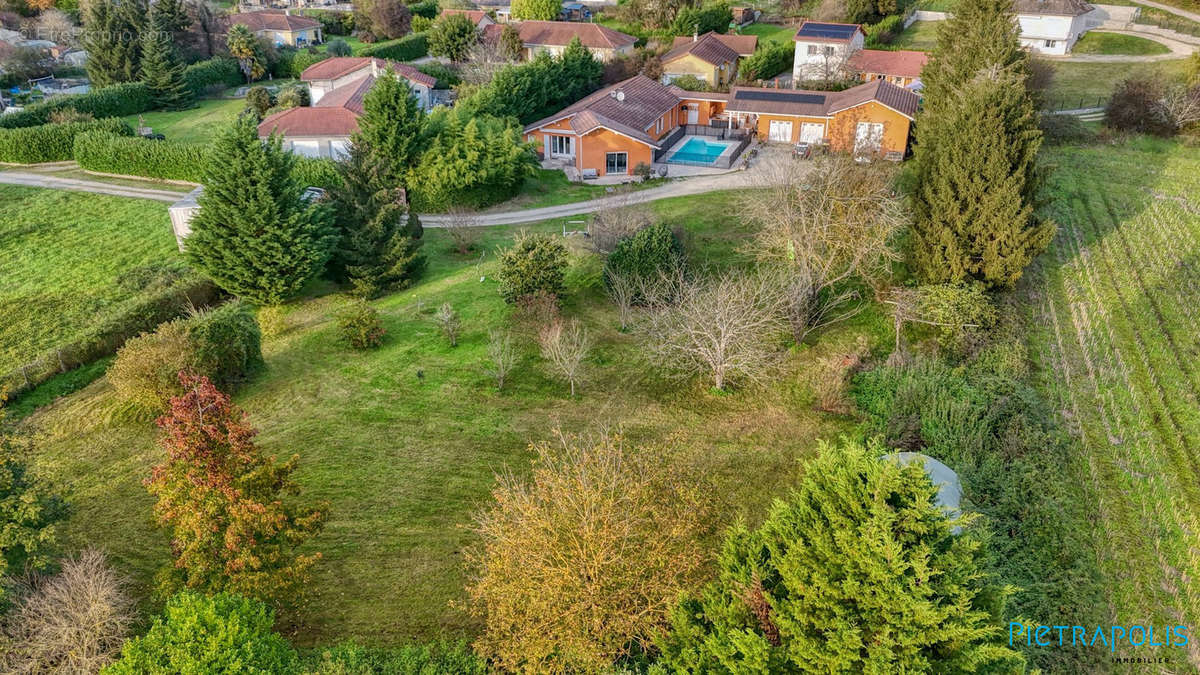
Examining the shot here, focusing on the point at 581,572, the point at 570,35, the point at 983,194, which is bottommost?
the point at 581,572

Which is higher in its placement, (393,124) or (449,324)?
(393,124)

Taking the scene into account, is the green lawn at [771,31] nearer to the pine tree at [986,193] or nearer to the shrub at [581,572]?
the pine tree at [986,193]

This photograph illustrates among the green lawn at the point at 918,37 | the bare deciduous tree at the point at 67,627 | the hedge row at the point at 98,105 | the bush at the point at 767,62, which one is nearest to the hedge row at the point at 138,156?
the hedge row at the point at 98,105

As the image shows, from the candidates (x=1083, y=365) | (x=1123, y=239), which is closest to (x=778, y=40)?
(x=1123, y=239)

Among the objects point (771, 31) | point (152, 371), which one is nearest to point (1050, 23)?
point (771, 31)

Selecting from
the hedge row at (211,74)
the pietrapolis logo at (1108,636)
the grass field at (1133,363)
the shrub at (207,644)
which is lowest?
the pietrapolis logo at (1108,636)

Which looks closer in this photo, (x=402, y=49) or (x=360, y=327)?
(x=360, y=327)

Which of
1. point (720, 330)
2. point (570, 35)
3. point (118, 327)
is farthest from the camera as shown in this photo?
point (570, 35)

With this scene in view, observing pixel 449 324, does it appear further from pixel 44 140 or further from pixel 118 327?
pixel 44 140
